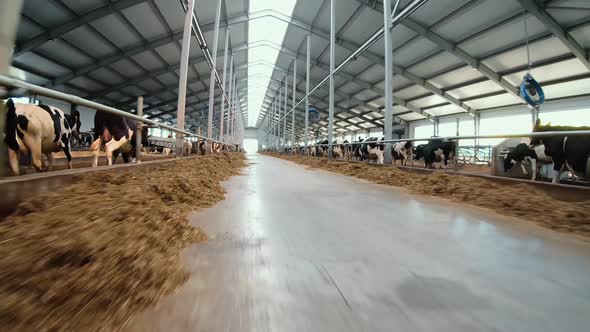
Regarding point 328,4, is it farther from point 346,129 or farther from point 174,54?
point 346,129

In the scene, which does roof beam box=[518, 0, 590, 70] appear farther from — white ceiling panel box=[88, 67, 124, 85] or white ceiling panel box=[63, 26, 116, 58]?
white ceiling panel box=[88, 67, 124, 85]

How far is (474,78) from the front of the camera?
10781 millimetres

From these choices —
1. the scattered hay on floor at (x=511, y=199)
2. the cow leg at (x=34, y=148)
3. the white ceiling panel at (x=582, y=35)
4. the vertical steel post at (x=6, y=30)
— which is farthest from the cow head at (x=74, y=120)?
the white ceiling panel at (x=582, y=35)

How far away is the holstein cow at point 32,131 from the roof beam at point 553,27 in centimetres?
983

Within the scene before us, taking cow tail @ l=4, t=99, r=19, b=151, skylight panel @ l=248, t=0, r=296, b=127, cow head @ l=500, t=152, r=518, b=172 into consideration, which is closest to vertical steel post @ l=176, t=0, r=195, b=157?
cow tail @ l=4, t=99, r=19, b=151

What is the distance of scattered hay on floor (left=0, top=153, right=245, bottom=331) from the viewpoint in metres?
0.43

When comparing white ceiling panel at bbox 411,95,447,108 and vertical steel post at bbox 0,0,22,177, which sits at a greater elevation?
white ceiling panel at bbox 411,95,447,108

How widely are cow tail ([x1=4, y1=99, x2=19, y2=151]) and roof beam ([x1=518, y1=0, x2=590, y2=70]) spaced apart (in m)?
9.85

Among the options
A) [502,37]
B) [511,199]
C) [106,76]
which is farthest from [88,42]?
[502,37]

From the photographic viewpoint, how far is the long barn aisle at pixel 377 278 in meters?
0.51

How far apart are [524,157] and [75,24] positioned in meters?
12.3

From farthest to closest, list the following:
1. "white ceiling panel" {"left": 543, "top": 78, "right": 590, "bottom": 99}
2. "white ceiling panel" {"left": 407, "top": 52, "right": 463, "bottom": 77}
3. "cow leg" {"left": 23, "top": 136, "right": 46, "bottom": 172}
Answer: "white ceiling panel" {"left": 407, "top": 52, "right": 463, "bottom": 77} → "white ceiling panel" {"left": 543, "top": 78, "right": 590, "bottom": 99} → "cow leg" {"left": 23, "top": 136, "right": 46, "bottom": 172}

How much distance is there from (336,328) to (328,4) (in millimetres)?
10645

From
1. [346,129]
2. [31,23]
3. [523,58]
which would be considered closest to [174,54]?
[31,23]
